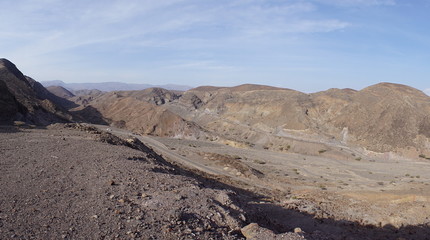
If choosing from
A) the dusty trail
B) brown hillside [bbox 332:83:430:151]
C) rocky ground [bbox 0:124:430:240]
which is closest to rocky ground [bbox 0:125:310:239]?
rocky ground [bbox 0:124:430:240]

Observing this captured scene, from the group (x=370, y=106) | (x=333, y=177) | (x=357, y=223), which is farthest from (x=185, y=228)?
(x=370, y=106)

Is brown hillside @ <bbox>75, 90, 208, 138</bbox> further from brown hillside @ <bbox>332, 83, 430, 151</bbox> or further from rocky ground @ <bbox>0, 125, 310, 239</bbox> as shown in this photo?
rocky ground @ <bbox>0, 125, 310, 239</bbox>

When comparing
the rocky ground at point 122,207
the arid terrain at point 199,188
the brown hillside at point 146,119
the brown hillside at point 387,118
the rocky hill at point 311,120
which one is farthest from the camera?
the brown hillside at point 146,119

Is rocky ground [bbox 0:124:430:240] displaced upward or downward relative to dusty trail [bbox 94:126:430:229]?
upward

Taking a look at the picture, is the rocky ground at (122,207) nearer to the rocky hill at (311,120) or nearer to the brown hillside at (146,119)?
the rocky hill at (311,120)

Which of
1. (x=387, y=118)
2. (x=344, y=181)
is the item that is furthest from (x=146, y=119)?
(x=387, y=118)

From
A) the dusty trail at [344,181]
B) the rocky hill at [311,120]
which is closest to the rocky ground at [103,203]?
the dusty trail at [344,181]

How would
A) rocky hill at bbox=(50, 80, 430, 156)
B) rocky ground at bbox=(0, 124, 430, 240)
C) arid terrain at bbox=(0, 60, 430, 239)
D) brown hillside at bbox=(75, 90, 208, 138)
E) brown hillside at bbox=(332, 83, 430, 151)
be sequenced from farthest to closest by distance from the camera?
brown hillside at bbox=(75, 90, 208, 138)
rocky hill at bbox=(50, 80, 430, 156)
brown hillside at bbox=(332, 83, 430, 151)
arid terrain at bbox=(0, 60, 430, 239)
rocky ground at bbox=(0, 124, 430, 240)

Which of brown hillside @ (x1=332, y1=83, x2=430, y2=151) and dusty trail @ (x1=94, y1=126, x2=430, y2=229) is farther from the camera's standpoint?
brown hillside @ (x1=332, y1=83, x2=430, y2=151)

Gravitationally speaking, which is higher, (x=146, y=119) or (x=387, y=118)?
(x=387, y=118)

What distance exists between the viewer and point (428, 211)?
13.4 metres

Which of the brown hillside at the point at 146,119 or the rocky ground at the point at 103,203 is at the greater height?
the rocky ground at the point at 103,203

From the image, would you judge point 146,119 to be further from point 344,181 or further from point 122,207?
point 122,207

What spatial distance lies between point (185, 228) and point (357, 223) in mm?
8860
